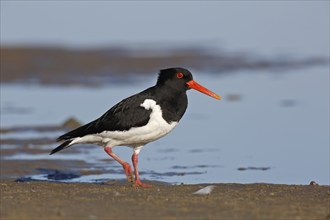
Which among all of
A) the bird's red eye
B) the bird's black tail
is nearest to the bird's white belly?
the bird's black tail

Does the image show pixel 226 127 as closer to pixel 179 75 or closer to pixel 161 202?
pixel 179 75

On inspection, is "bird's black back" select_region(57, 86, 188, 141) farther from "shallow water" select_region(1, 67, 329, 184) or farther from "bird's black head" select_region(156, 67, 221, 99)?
"shallow water" select_region(1, 67, 329, 184)

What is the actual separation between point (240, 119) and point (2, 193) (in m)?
7.40

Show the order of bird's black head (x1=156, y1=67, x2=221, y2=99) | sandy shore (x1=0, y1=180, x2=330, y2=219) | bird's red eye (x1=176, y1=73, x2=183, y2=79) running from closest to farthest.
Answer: sandy shore (x1=0, y1=180, x2=330, y2=219) → bird's black head (x1=156, y1=67, x2=221, y2=99) → bird's red eye (x1=176, y1=73, x2=183, y2=79)

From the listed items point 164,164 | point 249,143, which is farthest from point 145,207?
point 249,143

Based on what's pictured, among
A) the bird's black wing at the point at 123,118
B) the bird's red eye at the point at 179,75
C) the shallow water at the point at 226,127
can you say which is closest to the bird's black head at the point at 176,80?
the bird's red eye at the point at 179,75

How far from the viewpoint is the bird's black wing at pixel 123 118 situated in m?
10.1

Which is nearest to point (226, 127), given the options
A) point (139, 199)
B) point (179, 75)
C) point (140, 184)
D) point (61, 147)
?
point (179, 75)

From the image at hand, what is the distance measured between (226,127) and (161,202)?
6.84m

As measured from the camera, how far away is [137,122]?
10.0m

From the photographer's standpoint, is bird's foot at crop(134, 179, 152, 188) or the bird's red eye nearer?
bird's foot at crop(134, 179, 152, 188)

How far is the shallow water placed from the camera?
37.7 ft

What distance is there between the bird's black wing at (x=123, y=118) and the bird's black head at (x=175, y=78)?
0.34 m

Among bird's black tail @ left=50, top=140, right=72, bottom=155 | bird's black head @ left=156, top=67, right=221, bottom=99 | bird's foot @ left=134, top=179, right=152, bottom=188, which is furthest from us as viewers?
bird's black head @ left=156, top=67, right=221, bottom=99
